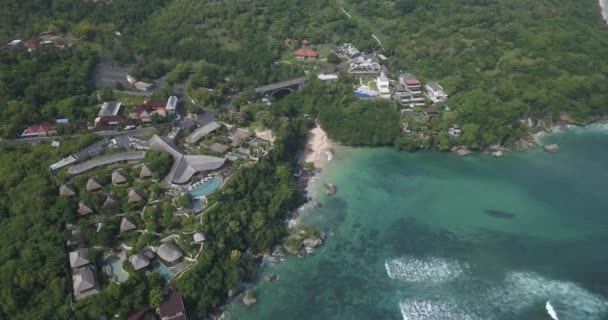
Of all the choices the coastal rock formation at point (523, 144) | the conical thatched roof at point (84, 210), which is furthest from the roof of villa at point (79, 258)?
the coastal rock formation at point (523, 144)

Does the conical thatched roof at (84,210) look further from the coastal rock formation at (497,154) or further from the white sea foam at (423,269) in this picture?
the coastal rock formation at (497,154)

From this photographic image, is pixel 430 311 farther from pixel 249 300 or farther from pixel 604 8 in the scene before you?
pixel 604 8

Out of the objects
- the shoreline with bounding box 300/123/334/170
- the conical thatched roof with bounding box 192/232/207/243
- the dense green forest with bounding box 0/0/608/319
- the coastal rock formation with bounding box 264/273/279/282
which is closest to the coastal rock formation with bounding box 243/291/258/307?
the dense green forest with bounding box 0/0/608/319

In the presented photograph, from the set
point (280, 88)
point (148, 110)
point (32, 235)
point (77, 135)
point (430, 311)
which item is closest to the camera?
point (430, 311)

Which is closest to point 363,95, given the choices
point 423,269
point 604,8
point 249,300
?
point 423,269

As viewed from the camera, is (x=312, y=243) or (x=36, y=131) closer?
(x=312, y=243)

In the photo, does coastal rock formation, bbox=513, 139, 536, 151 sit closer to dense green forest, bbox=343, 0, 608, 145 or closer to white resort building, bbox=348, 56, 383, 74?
dense green forest, bbox=343, 0, 608, 145
